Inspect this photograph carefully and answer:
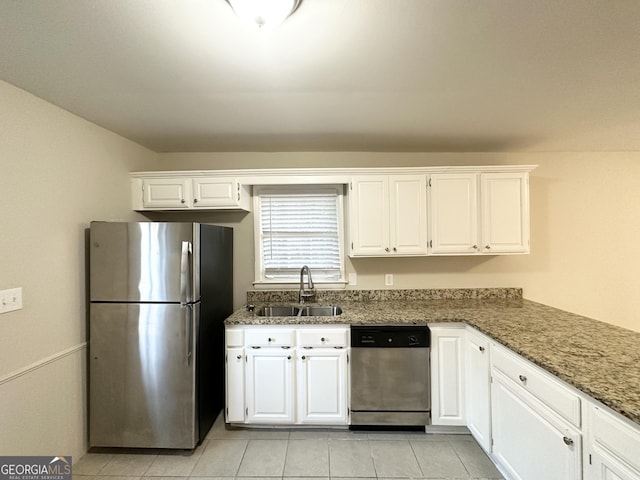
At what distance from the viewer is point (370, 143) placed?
2.70 m

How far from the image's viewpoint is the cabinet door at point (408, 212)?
8.62 ft

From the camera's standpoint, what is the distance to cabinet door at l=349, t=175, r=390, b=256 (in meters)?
2.63

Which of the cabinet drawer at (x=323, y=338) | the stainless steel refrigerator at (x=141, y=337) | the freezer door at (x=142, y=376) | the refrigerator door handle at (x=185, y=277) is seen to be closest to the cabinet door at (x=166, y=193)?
the stainless steel refrigerator at (x=141, y=337)

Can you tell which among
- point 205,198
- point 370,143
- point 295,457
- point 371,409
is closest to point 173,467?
point 295,457

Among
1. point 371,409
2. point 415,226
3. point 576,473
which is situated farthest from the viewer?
point 415,226

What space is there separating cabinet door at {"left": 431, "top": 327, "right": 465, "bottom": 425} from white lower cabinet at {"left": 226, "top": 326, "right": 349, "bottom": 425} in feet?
2.16

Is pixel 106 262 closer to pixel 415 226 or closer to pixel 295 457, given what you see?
pixel 295 457

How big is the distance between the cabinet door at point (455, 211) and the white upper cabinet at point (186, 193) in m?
1.72

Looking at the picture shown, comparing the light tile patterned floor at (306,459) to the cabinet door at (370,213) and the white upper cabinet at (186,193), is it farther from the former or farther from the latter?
the white upper cabinet at (186,193)

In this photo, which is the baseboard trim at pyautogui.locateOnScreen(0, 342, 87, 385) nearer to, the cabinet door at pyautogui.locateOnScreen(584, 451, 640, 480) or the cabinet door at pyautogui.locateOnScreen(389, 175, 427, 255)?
the cabinet door at pyautogui.locateOnScreen(389, 175, 427, 255)

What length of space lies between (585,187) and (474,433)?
8.28 ft

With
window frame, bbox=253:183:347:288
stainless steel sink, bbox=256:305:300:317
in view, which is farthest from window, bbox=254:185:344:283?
stainless steel sink, bbox=256:305:300:317

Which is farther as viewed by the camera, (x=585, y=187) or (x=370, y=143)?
(x=585, y=187)

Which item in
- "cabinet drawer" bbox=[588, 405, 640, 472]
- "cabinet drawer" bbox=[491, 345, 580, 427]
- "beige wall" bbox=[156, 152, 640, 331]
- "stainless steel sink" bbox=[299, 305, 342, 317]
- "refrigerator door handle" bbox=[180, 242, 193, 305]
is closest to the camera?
"cabinet drawer" bbox=[588, 405, 640, 472]
